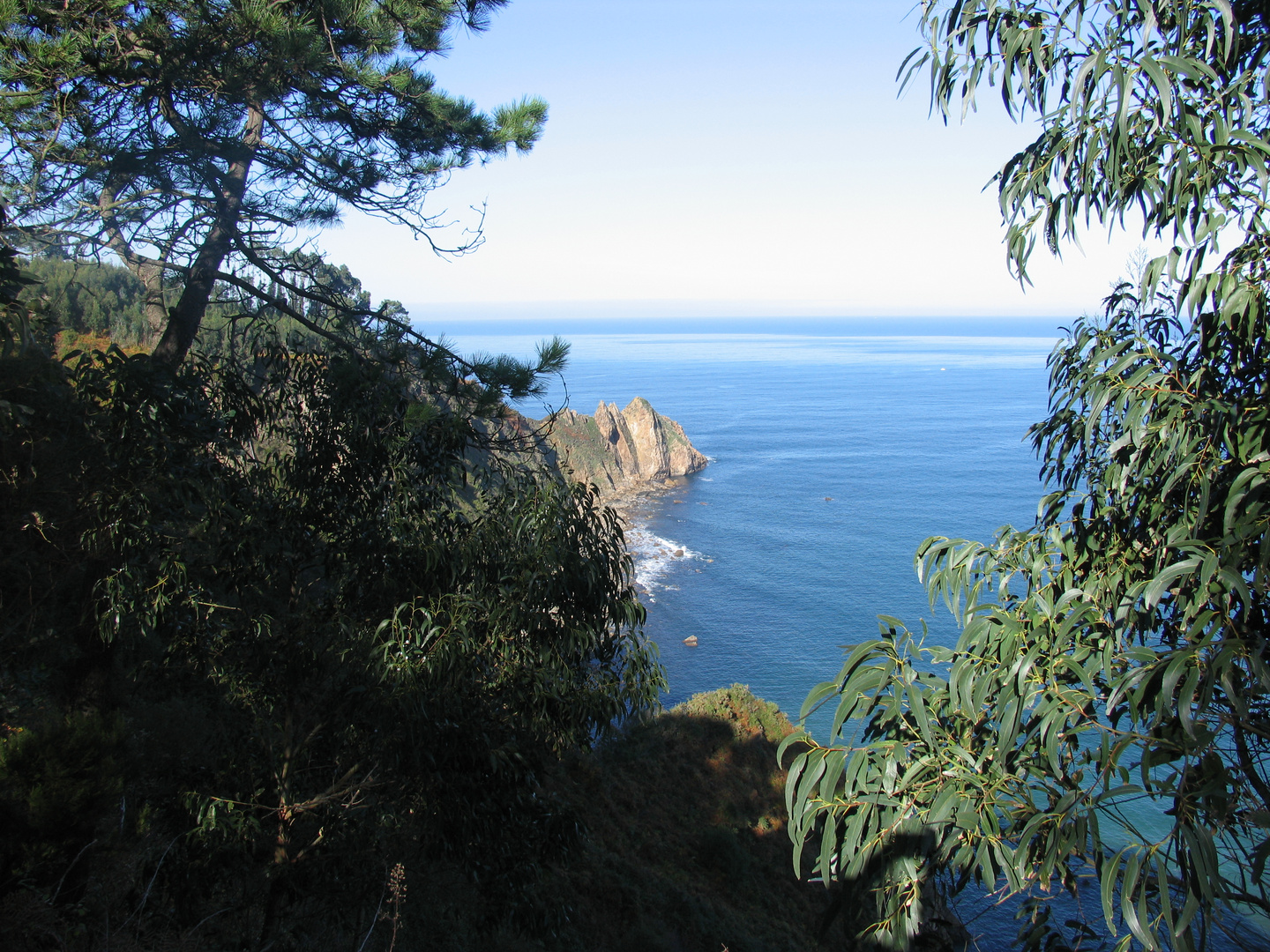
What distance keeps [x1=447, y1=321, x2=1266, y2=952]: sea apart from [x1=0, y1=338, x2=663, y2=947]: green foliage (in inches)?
52.1

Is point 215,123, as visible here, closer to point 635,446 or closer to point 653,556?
point 653,556

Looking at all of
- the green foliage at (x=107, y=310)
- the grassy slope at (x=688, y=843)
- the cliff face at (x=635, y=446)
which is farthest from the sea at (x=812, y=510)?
the green foliage at (x=107, y=310)

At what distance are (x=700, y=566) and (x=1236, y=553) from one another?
42.8 meters

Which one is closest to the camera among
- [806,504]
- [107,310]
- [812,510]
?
[107,310]

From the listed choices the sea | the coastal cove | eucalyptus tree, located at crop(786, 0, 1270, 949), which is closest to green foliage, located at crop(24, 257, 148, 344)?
the sea

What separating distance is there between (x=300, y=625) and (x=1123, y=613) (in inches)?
189

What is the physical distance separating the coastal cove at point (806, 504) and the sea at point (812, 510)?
14 centimetres

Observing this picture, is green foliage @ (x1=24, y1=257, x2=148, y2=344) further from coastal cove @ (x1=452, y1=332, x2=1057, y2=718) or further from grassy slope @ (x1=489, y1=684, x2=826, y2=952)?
grassy slope @ (x1=489, y1=684, x2=826, y2=952)

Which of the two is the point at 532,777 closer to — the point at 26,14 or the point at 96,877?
the point at 96,877

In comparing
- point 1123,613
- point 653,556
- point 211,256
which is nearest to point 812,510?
point 653,556

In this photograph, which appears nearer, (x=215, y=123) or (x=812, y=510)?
(x=215, y=123)

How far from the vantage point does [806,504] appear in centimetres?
5378

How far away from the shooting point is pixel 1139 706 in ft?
8.02

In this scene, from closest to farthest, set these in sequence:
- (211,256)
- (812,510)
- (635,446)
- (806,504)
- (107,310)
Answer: (211,256) → (107,310) → (812,510) → (806,504) → (635,446)
